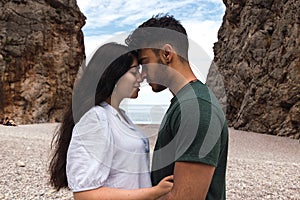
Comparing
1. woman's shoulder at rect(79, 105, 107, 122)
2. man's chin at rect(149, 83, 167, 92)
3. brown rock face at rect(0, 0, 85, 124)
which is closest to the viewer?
woman's shoulder at rect(79, 105, 107, 122)

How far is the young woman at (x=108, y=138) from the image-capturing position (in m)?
1.48

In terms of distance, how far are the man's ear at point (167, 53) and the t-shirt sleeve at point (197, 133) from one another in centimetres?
24

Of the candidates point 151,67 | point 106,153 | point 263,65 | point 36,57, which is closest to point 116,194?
point 106,153

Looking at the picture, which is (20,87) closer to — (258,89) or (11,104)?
(11,104)

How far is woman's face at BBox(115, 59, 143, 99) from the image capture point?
5.32 feet

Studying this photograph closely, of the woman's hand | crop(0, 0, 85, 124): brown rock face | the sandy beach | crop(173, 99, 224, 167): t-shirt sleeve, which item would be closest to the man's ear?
crop(173, 99, 224, 167): t-shirt sleeve

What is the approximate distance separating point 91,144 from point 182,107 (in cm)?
37

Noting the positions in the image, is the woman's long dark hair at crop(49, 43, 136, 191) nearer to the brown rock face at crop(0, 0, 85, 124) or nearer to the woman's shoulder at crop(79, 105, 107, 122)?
the woman's shoulder at crop(79, 105, 107, 122)

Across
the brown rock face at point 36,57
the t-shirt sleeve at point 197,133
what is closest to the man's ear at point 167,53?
the t-shirt sleeve at point 197,133

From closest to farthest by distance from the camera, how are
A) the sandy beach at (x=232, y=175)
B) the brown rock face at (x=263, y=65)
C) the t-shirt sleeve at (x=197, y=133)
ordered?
the t-shirt sleeve at (x=197, y=133) → the sandy beach at (x=232, y=175) → the brown rock face at (x=263, y=65)

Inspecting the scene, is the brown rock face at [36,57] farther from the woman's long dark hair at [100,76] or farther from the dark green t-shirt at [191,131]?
the dark green t-shirt at [191,131]

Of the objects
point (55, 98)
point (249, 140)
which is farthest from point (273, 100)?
point (55, 98)

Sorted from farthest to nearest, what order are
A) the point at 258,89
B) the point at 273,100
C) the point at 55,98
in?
the point at 55,98, the point at 258,89, the point at 273,100

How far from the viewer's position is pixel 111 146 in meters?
1.50
